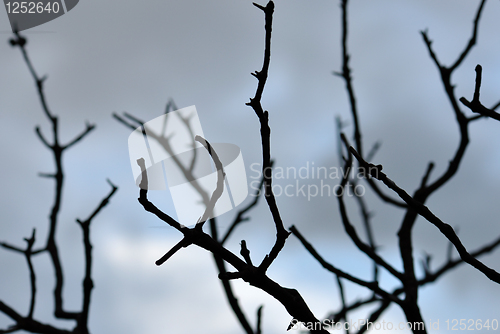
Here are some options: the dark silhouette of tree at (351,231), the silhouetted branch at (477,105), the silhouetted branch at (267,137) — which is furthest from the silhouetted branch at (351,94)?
the silhouetted branch at (267,137)

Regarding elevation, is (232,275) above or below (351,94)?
below

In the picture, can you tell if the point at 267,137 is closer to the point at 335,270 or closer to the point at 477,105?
the point at 477,105

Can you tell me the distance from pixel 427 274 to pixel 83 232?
3.45 meters

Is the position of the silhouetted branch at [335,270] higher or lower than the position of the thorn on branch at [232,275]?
higher

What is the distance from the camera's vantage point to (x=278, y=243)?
5.13 feet

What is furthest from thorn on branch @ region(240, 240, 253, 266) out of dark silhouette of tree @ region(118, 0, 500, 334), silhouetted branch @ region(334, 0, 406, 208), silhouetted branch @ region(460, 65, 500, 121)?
silhouetted branch @ region(334, 0, 406, 208)

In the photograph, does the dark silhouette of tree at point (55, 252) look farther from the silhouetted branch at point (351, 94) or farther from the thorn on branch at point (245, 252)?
the silhouetted branch at point (351, 94)

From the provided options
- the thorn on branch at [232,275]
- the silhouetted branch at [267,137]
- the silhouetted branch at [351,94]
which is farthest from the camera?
the silhouetted branch at [351,94]

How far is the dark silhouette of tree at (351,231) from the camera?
1496 millimetres

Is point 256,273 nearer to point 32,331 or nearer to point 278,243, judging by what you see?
point 278,243

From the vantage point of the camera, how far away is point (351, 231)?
120 inches

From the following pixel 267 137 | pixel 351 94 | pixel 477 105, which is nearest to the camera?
pixel 267 137

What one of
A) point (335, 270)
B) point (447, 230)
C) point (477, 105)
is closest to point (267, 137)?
point (447, 230)

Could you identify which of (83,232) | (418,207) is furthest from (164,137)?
(418,207)
